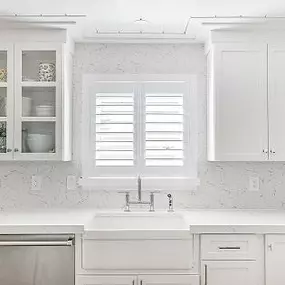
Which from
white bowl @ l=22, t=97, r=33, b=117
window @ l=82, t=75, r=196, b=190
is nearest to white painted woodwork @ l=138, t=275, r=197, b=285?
window @ l=82, t=75, r=196, b=190

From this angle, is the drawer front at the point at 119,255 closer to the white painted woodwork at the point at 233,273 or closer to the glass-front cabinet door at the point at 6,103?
the white painted woodwork at the point at 233,273

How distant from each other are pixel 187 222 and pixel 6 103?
1.57m

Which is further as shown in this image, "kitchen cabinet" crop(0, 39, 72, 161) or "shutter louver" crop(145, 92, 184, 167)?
"shutter louver" crop(145, 92, 184, 167)

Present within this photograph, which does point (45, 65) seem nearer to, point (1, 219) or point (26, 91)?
point (26, 91)

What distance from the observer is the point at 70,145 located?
11.8ft

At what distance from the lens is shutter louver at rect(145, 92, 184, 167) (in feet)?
12.0

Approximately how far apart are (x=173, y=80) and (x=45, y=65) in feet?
3.38

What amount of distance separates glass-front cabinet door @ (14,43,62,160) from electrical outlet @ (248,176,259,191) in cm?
153

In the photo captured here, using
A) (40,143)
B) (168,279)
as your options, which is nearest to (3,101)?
(40,143)

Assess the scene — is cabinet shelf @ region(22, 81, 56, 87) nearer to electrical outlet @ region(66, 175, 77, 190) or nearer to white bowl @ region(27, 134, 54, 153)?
white bowl @ region(27, 134, 54, 153)

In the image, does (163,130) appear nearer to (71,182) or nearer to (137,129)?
(137,129)

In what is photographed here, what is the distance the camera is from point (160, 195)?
3.65 m

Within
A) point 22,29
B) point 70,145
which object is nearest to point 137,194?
point 70,145

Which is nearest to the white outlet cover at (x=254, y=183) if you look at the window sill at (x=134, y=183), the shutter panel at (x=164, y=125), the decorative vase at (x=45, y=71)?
the window sill at (x=134, y=183)
